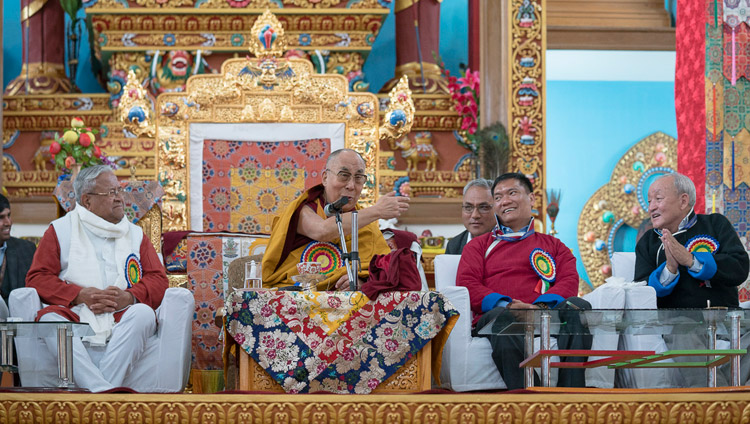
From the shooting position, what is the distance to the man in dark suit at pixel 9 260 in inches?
199

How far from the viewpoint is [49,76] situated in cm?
785

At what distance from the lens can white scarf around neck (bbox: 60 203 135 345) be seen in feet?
14.7

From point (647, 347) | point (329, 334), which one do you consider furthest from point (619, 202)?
point (329, 334)

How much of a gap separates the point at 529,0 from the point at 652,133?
5.45ft

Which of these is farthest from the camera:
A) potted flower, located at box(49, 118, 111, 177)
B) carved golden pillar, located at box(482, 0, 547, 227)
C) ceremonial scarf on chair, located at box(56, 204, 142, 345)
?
carved golden pillar, located at box(482, 0, 547, 227)

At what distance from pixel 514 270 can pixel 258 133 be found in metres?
2.68

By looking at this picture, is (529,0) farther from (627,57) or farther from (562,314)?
(562,314)

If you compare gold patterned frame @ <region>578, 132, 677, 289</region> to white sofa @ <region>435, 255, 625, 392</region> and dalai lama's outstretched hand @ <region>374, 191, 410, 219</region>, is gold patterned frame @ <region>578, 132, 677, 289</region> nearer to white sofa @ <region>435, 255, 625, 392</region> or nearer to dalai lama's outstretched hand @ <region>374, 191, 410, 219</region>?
white sofa @ <region>435, 255, 625, 392</region>

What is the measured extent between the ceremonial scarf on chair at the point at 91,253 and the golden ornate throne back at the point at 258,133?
5.87 ft

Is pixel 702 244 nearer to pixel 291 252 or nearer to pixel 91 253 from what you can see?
pixel 291 252

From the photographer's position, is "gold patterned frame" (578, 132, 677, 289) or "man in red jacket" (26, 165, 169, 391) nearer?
"man in red jacket" (26, 165, 169, 391)

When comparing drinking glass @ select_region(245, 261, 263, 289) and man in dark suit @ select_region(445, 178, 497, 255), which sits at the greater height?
man in dark suit @ select_region(445, 178, 497, 255)

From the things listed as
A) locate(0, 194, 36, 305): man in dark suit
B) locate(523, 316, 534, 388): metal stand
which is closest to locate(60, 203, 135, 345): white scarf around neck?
locate(0, 194, 36, 305): man in dark suit

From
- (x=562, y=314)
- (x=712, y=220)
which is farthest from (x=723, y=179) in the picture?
(x=562, y=314)
